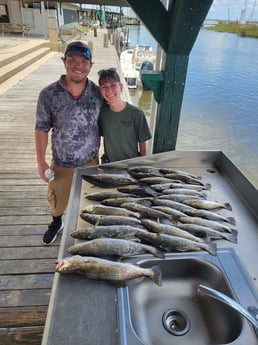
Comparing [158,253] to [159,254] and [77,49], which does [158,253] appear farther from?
[77,49]

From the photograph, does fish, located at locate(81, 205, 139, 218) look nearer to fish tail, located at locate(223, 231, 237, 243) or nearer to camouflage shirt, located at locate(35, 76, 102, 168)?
fish tail, located at locate(223, 231, 237, 243)

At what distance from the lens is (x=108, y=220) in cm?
164

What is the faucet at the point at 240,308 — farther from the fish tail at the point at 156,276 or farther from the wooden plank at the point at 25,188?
the wooden plank at the point at 25,188

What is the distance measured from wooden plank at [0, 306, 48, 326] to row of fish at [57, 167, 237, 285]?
107cm

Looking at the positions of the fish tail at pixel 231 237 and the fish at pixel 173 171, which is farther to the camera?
the fish at pixel 173 171

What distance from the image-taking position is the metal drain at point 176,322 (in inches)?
48.6

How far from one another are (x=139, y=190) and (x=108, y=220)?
0.44 meters

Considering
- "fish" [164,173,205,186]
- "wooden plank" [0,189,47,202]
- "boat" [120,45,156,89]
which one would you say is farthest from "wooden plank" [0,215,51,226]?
"boat" [120,45,156,89]

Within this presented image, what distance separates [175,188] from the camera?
2033 millimetres

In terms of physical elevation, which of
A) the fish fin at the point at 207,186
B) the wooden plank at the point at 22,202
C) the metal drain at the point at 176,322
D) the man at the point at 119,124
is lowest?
the wooden plank at the point at 22,202

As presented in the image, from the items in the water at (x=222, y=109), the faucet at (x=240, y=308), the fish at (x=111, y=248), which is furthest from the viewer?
the water at (x=222, y=109)

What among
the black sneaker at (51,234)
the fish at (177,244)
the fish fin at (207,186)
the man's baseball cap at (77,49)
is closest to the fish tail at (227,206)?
the fish fin at (207,186)

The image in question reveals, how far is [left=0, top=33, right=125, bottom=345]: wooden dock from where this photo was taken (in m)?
2.07

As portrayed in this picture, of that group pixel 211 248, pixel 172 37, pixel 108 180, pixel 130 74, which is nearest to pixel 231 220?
pixel 211 248
